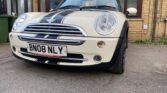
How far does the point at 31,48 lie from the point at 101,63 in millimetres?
1096

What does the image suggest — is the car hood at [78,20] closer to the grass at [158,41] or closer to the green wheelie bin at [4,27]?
the green wheelie bin at [4,27]

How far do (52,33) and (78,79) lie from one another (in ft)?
2.68

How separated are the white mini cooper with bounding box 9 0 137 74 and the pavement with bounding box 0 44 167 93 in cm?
26

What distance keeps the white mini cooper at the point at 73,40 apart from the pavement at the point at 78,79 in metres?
0.26

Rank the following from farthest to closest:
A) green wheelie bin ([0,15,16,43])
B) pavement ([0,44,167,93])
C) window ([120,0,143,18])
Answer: window ([120,0,143,18]), green wheelie bin ([0,15,16,43]), pavement ([0,44,167,93])

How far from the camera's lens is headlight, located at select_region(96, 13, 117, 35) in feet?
11.9

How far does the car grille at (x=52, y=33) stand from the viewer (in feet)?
11.9

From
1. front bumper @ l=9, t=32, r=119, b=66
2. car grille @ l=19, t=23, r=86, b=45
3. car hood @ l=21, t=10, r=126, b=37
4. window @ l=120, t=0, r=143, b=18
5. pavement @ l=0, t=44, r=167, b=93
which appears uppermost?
window @ l=120, t=0, r=143, b=18

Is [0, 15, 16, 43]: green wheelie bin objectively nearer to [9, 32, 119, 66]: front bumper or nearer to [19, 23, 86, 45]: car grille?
[19, 23, 86, 45]: car grille

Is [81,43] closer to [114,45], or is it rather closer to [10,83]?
[114,45]

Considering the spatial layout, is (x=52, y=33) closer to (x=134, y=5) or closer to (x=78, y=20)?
(x=78, y=20)

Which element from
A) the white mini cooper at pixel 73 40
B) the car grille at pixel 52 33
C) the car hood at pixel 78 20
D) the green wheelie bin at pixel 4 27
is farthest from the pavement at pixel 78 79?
the green wheelie bin at pixel 4 27

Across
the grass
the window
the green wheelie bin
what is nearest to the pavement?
the green wheelie bin

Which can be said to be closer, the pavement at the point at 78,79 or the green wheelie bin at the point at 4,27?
the pavement at the point at 78,79
